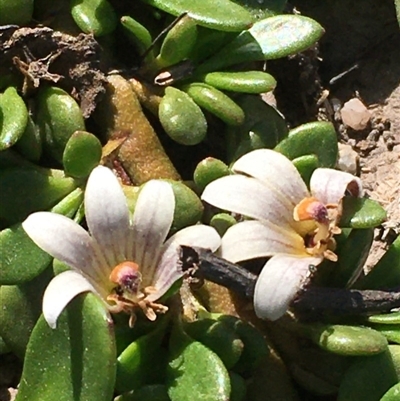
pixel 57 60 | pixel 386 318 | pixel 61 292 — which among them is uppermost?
pixel 57 60

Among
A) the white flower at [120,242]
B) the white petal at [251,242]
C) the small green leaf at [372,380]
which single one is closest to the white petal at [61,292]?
the white flower at [120,242]

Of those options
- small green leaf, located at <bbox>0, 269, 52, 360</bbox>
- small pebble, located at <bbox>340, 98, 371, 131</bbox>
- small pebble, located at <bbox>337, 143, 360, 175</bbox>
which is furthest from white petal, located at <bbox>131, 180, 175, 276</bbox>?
small pebble, located at <bbox>340, 98, 371, 131</bbox>

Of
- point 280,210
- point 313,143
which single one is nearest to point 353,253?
point 280,210

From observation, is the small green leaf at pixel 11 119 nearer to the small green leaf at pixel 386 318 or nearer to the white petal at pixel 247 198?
the white petal at pixel 247 198

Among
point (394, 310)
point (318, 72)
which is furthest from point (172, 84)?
point (394, 310)

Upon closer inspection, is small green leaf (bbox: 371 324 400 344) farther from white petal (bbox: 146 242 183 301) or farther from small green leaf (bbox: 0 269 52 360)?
small green leaf (bbox: 0 269 52 360)

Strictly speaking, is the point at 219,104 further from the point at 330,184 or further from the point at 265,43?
the point at 330,184
